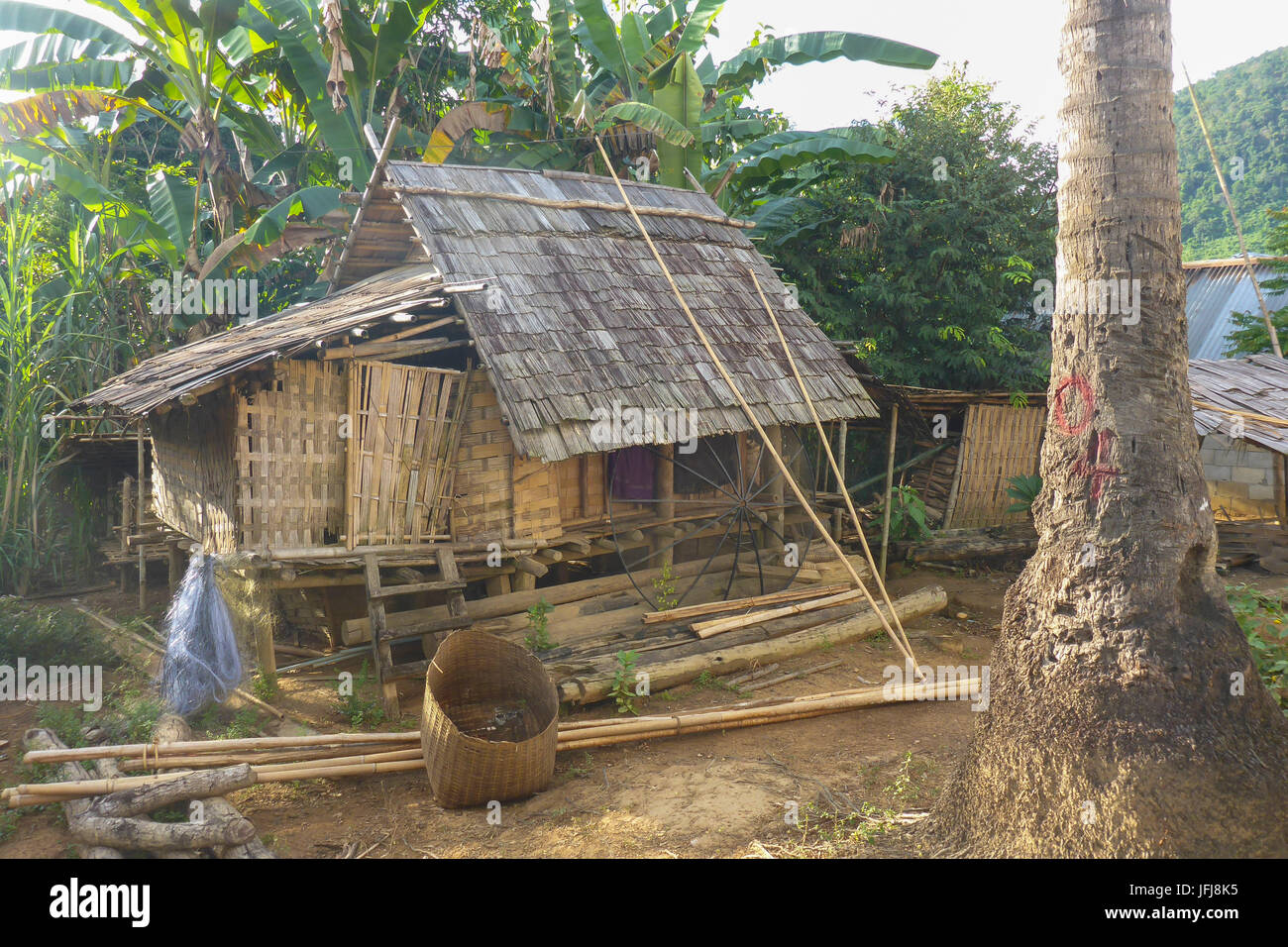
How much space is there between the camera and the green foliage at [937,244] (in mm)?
12586

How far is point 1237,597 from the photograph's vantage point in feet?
23.2

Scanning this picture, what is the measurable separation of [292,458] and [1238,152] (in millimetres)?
27166

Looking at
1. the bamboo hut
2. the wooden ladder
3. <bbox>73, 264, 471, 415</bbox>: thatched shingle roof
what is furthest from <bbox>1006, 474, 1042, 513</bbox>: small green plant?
<bbox>73, 264, 471, 415</bbox>: thatched shingle roof

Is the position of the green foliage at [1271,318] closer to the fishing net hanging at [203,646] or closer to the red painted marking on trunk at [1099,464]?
the red painted marking on trunk at [1099,464]

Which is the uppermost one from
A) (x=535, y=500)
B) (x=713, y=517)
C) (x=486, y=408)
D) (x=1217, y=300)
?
(x=1217, y=300)

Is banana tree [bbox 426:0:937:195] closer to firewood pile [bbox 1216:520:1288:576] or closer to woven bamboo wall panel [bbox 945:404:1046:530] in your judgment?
woven bamboo wall panel [bbox 945:404:1046:530]

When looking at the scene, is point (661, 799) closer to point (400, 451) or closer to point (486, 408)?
point (400, 451)

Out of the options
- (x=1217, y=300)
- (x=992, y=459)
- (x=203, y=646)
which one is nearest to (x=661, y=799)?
(x=203, y=646)

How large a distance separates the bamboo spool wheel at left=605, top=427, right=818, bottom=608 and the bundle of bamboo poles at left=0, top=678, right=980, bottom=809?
87.3 inches

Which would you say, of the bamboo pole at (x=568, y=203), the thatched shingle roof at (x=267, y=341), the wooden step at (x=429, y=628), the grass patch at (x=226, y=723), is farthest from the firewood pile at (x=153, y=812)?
the bamboo pole at (x=568, y=203)

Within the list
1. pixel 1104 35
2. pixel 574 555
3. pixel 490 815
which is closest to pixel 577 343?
pixel 574 555

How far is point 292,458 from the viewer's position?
23.1ft

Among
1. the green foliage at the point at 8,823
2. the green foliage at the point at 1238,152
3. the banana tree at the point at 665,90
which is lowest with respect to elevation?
the green foliage at the point at 8,823

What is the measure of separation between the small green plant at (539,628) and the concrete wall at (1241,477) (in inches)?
357
